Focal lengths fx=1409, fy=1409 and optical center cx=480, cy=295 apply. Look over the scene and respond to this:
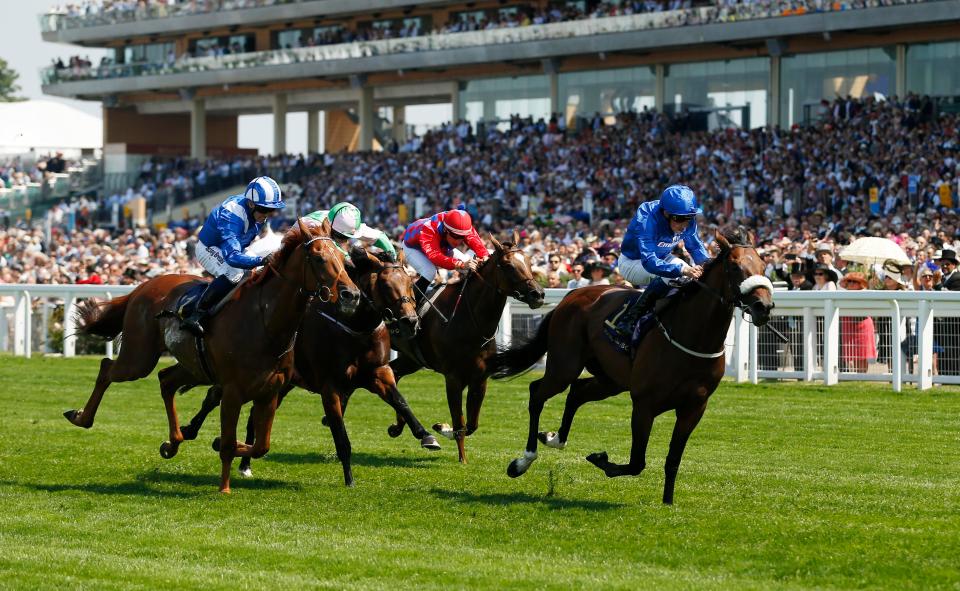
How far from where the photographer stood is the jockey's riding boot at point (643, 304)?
26.2 ft

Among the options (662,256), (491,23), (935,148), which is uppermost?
(491,23)

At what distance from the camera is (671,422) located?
11734mm

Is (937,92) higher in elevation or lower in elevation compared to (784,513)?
higher

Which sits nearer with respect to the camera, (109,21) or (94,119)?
(109,21)

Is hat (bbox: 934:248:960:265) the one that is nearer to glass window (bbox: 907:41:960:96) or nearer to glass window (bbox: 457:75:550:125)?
glass window (bbox: 907:41:960:96)

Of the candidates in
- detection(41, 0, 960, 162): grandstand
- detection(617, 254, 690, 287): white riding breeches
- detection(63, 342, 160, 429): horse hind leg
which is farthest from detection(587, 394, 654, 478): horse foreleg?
detection(41, 0, 960, 162): grandstand

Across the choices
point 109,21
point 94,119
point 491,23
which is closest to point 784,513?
point 491,23

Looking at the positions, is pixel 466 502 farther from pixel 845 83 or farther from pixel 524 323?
pixel 845 83

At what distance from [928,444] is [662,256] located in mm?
3327

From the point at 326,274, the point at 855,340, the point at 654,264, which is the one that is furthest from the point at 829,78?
the point at 326,274

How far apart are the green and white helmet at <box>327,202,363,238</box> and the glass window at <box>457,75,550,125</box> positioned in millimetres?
26770

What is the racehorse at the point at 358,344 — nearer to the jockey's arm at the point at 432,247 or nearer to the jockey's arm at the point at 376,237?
the jockey's arm at the point at 376,237

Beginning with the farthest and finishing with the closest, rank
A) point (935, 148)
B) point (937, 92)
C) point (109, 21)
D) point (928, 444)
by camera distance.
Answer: point (109, 21) → point (937, 92) → point (935, 148) → point (928, 444)

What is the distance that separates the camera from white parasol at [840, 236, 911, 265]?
51.7 feet
